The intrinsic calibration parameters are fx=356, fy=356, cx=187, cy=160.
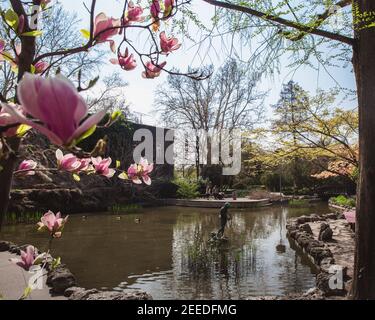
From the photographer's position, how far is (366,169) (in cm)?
318

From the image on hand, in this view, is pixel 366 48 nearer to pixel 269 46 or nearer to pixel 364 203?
pixel 269 46

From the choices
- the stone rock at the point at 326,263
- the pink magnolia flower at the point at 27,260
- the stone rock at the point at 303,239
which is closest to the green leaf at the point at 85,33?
the pink magnolia flower at the point at 27,260

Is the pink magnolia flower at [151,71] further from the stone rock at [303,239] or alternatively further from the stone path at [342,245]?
the stone rock at [303,239]

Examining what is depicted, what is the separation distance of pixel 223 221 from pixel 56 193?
Answer: 8.59 m

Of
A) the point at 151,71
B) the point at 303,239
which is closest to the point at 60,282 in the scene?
the point at 151,71

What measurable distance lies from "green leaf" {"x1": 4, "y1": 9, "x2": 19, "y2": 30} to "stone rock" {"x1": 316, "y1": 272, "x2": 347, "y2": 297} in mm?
5412

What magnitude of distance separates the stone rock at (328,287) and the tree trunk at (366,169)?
2136mm

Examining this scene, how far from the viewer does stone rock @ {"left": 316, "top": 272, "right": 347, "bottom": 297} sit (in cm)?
520

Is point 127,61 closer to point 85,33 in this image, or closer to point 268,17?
point 85,33

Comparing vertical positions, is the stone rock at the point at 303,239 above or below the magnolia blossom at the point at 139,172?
below

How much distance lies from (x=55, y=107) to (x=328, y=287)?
5.66m

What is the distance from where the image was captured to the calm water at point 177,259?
6.16m

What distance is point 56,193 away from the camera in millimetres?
15602
